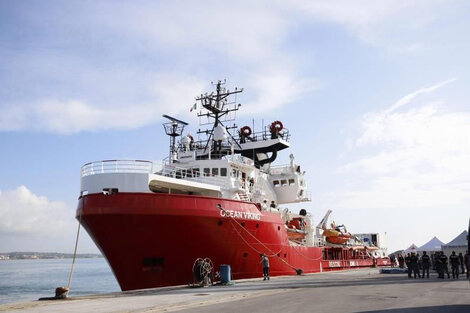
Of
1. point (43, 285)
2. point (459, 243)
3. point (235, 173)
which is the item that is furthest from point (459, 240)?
point (43, 285)

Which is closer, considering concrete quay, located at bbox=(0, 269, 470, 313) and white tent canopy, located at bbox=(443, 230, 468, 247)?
concrete quay, located at bbox=(0, 269, 470, 313)

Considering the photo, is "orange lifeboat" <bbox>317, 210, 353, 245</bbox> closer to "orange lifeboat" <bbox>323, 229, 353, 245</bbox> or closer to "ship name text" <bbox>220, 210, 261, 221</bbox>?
"orange lifeboat" <bbox>323, 229, 353, 245</bbox>

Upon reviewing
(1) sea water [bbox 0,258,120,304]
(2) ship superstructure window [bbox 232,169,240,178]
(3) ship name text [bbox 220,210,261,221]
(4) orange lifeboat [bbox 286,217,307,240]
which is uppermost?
(2) ship superstructure window [bbox 232,169,240,178]

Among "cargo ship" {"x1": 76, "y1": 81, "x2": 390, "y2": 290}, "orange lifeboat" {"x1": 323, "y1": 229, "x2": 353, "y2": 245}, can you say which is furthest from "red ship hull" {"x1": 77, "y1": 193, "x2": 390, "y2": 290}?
"orange lifeboat" {"x1": 323, "y1": 229, "x2": 353, "y2": 245}

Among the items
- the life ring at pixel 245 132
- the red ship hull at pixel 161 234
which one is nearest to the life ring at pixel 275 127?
the life ring at pixel 245 132

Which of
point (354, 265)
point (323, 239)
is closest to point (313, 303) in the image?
point (323, 239)

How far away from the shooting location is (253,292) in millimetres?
14094

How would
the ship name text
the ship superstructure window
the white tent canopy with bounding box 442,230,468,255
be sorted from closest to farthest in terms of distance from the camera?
the ship name text, the ship superstructure window, the white tent canopy with bounding box 442,230,468,255

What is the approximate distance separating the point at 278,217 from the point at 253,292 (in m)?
10.2

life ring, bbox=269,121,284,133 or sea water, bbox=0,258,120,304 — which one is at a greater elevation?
life ring, bbox=269,121,284,133

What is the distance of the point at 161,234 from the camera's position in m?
17.5

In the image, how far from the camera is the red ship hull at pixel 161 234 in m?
17.1

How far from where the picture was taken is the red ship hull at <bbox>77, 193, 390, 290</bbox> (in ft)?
56.1

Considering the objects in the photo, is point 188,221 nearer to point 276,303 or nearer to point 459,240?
point 276,303
